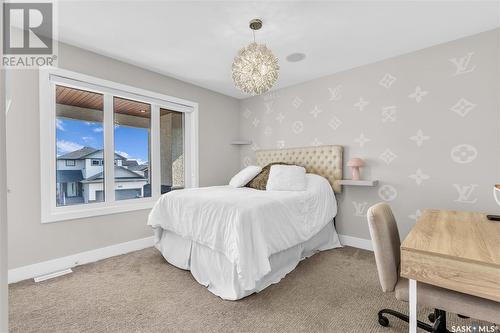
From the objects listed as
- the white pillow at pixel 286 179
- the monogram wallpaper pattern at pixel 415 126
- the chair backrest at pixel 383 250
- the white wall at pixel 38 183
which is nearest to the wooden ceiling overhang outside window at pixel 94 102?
the white wall at pixel 38 183

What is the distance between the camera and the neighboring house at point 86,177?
274cm

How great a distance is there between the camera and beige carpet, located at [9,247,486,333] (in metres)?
1.67

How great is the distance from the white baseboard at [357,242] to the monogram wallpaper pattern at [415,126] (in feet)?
0.21

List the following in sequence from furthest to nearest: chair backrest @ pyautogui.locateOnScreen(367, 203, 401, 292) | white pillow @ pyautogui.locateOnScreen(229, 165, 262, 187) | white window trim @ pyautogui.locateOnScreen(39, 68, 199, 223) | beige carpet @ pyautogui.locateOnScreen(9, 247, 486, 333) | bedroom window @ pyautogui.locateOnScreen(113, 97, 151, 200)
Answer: white pillow @ pyautogui.locateOnScreen(229, 165, 262, 187) < bedroom window @ pyautogui.locateOnScreen(113, 97, 151, 200) < white window trim @ pyautogui.locateOnScreen(39, 68, 199, 223) < beige carpet @ pyautogui.locateOnScreen(9, 247, 486, 333) < chair backrest @ pyautogui.locateOnScreen(367, 203, 401, 292)

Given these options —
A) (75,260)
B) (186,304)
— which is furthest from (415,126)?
(75,260)

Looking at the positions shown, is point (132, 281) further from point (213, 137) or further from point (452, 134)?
point (452, 134)

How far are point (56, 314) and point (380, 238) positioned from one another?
2403 millimetres

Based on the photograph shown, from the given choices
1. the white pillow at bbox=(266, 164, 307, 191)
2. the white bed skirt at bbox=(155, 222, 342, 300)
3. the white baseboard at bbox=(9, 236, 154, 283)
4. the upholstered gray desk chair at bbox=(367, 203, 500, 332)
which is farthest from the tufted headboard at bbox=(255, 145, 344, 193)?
the white baseboard at bbox=(9, 236, 154, 283)

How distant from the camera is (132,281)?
2.30m

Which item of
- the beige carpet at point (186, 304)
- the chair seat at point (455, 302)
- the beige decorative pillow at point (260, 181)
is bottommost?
the beige carpet at point (186, 304)

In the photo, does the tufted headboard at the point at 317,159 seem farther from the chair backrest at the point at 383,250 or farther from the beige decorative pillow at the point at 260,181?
the chair backrest at the point at 383,250

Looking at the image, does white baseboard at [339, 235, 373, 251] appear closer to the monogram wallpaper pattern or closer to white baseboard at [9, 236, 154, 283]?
the monogram wallpaper pattern

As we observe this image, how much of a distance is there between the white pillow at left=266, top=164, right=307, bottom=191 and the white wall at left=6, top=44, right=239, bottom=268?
187cm

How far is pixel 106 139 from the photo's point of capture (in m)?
3.02
